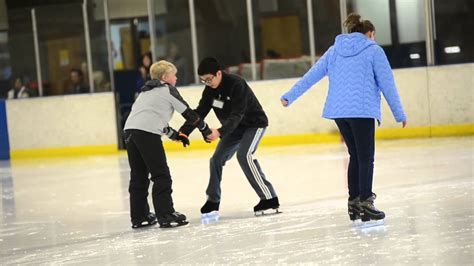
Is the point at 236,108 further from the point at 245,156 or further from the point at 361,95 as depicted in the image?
the point at 361,95

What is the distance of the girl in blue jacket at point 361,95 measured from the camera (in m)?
6.43

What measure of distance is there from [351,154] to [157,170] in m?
1.50

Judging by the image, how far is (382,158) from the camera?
11906 mm

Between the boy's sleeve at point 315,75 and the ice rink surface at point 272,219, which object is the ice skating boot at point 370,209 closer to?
the ice rink surface at point 272,219

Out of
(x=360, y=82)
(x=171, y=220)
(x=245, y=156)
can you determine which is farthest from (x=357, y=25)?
(x=171, y=220)

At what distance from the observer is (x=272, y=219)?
7375mm

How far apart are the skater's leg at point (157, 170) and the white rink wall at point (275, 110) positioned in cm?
826

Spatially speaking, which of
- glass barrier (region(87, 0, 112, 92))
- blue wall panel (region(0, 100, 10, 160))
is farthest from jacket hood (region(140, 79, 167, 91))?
blue wall panel (region(0, 100, 10, 160))

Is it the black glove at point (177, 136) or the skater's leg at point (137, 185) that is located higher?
the black glove at point (177, 136)

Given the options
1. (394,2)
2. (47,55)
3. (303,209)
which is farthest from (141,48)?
(303,209)

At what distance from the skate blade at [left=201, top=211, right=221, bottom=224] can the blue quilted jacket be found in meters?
1.41

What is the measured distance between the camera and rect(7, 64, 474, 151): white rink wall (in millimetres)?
15047

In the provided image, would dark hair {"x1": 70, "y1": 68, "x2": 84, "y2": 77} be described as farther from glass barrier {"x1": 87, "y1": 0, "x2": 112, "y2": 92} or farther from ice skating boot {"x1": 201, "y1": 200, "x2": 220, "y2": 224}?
ice skating boot {"x1": 201, "y1": 200, "x2": 220, "y2": 224}

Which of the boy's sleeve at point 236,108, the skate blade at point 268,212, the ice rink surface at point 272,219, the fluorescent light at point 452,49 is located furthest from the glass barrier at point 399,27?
the boy's sleeve at point 236,108
